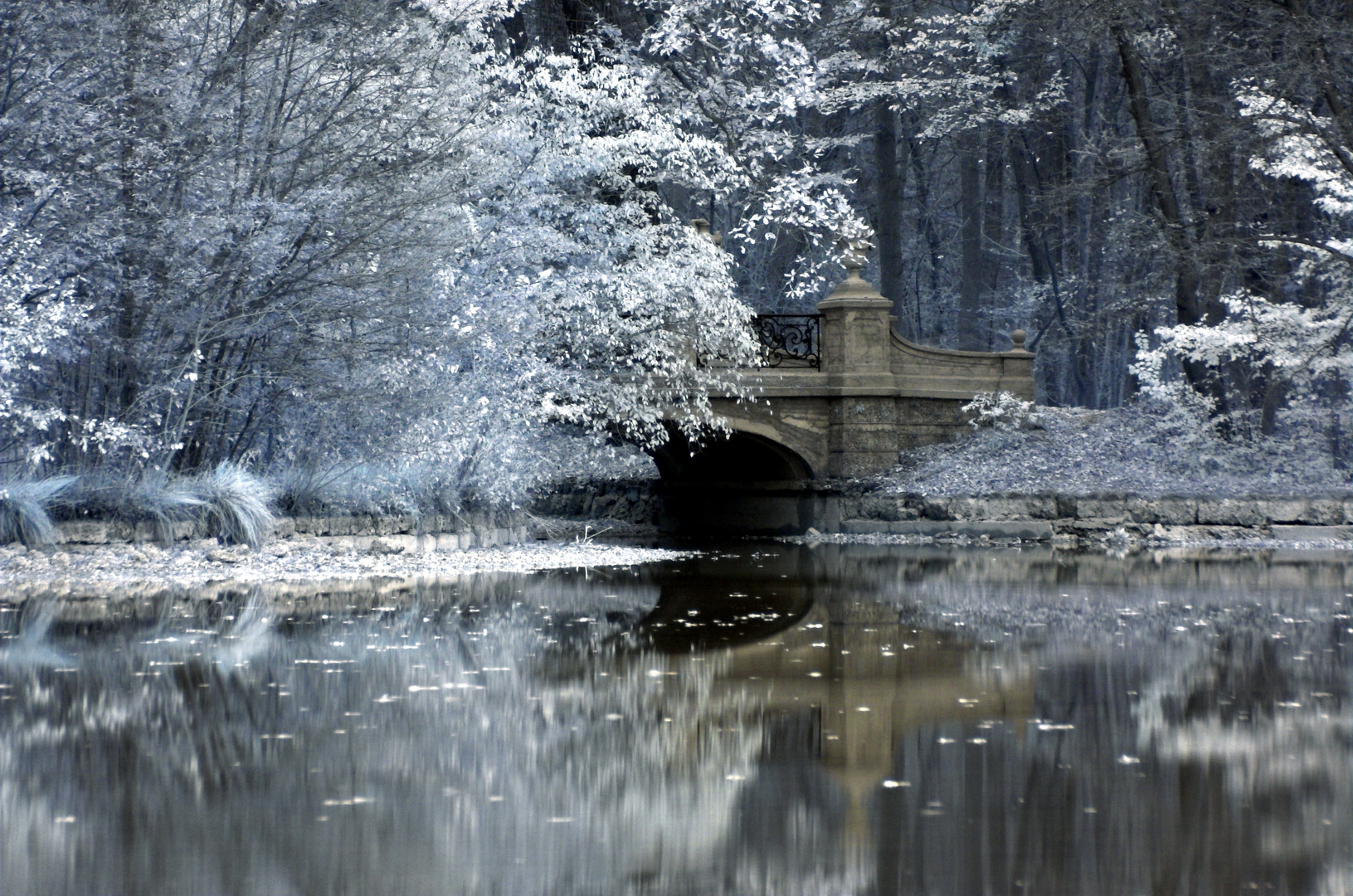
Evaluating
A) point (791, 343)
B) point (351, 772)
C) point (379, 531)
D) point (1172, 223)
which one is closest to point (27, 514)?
point (379, 531)

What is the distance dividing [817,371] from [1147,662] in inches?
606

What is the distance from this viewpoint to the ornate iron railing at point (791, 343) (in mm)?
23359

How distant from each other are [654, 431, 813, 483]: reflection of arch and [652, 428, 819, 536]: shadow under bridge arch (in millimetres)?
11

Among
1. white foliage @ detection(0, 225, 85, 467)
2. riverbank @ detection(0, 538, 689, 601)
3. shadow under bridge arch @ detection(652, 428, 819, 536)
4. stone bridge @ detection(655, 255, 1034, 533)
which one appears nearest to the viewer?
white foliage @ detection(0, 225, 85, 467)

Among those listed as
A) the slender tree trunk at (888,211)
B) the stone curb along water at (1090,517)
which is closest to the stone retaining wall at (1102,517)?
the stone curb along water at (1090,517)

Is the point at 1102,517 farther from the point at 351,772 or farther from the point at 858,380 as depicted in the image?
the point at 351,772

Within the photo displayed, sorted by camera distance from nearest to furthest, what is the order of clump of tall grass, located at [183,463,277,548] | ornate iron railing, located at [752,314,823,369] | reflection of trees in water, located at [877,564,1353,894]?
reflection of trees in water, located at [877,564,1353,894], clump of tall grass, located at [183,463,277,548], ornate iron railing, located at [752,314,823,369]

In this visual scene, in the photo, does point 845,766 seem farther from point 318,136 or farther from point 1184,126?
point 1184,126

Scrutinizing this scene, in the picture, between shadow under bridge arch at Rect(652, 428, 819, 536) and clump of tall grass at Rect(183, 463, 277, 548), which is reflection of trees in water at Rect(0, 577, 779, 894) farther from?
A: shadow under bridge arch at Rect(652, 428, 819, 536)

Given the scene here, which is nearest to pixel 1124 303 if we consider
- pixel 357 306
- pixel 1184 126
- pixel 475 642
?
pixel 1184 126

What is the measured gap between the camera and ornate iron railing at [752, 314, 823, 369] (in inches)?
920

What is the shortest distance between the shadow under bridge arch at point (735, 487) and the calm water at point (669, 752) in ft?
42.6

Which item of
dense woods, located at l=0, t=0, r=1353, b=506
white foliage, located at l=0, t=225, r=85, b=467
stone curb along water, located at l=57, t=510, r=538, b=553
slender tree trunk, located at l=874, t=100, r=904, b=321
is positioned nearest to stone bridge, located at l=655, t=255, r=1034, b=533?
dense woods, located at l=0, t=0, r=1353, b=506

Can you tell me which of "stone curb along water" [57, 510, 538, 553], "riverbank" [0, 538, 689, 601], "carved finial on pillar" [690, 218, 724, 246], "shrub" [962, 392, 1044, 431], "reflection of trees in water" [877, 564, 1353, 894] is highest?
"carved finial on pillar" [690, 218, 724, 246]
